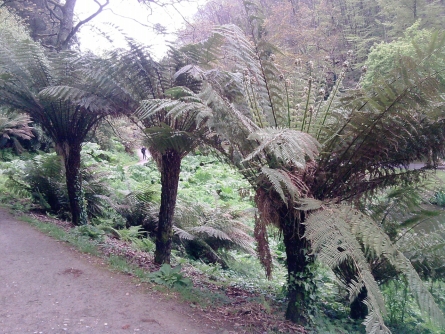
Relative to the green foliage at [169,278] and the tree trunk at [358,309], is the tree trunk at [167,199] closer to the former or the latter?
the green foliage at [169,278]

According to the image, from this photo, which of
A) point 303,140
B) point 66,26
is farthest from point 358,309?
point 66,26

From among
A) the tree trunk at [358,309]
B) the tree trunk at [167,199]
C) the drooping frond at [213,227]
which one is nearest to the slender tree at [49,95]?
the tree trunk at [167,199]

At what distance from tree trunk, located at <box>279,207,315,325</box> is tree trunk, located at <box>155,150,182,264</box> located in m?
2.02

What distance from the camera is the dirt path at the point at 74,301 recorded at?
3693 millimetres

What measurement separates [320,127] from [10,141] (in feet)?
55.5

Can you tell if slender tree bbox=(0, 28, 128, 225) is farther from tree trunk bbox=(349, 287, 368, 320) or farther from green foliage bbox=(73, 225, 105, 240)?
tree trunk bbox=(349, 287, 368, 320)

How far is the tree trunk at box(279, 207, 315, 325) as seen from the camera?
425 centimetres

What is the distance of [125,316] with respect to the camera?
3947 mm

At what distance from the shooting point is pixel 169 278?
4.96 m

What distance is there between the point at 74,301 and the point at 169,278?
1.18 metres

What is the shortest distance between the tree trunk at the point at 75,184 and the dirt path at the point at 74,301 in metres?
2.18

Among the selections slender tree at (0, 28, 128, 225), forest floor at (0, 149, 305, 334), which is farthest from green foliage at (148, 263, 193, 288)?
slender tree at (0, 28, 128, 225)

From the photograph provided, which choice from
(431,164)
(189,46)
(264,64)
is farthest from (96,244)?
(431,164)

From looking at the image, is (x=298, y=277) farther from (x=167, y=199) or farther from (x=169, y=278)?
(x=167, y=199)
